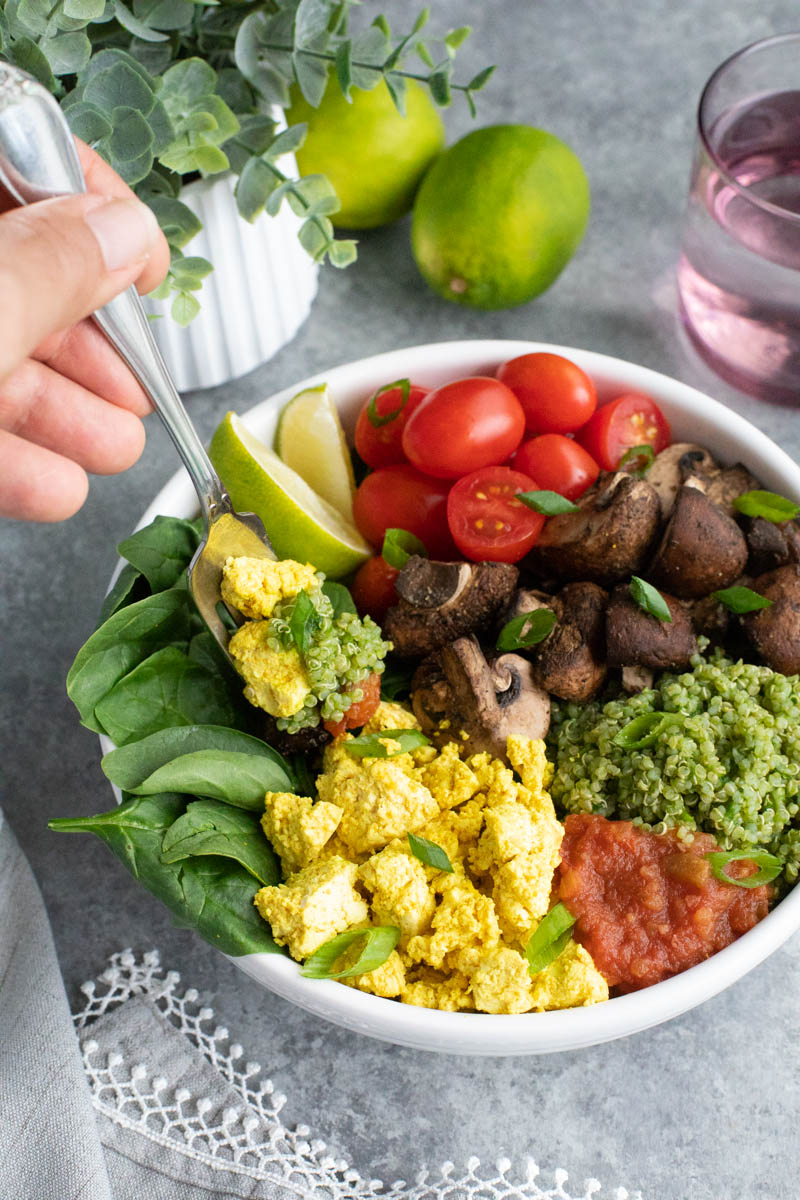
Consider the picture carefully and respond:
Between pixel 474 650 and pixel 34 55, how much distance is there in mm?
940

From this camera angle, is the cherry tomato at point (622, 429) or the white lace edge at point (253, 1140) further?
the cherry tomato at point (622, 429)

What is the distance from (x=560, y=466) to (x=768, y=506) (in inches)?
12.0

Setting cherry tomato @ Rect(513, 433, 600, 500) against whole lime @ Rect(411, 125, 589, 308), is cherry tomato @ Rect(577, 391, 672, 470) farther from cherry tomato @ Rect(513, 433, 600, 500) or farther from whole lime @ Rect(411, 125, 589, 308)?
whole lime @ Rect(411, 125, 589, 308)

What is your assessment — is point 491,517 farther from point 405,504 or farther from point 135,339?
point 135,339

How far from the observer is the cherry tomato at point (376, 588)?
1665mm

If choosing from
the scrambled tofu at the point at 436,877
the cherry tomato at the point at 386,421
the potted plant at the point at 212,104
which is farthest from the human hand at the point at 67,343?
the scrambled tofu at the point at 436,877

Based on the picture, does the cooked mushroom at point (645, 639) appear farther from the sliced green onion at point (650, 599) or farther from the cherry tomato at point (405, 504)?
the cherry tomato at point (405, 504)

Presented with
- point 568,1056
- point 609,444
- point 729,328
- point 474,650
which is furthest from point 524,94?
point 568,1056

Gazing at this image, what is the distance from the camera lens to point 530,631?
1.55m

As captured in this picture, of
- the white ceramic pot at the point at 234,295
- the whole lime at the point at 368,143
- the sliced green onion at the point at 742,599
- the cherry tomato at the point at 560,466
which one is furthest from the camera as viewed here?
the whole lime at the point at 368,143

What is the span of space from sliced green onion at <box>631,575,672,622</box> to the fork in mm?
523

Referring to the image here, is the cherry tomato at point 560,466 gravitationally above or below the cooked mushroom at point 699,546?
above

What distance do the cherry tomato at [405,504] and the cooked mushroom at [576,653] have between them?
0.85 ft

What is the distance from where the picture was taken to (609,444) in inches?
66.7
